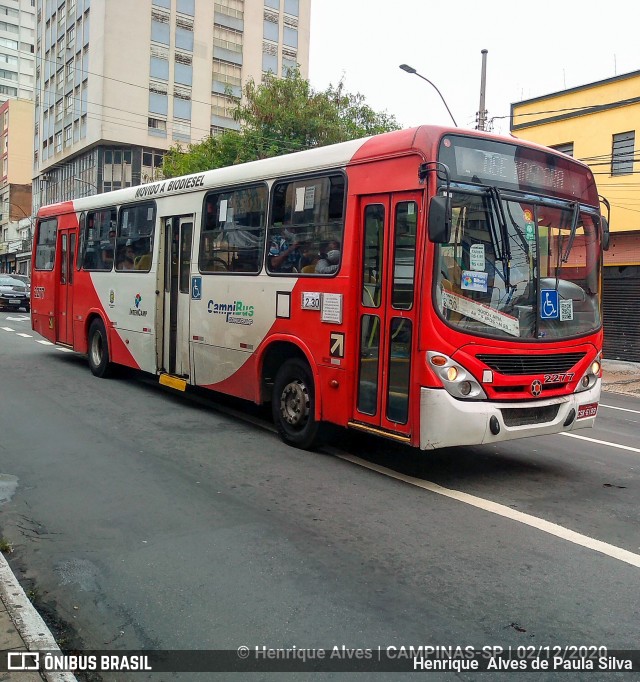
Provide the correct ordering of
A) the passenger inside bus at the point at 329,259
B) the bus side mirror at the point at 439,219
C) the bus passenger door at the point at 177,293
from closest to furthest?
the bus side mirror at the point at 439,219 → the passenger inside bus at the point at 329,259 → the bus passenger door at the point at 177,293

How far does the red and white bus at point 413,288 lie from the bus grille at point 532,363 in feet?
0.06

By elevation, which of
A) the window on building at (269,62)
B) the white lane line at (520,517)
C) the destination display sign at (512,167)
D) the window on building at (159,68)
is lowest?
the white lane line at (520,517)

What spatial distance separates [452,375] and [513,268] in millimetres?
1180

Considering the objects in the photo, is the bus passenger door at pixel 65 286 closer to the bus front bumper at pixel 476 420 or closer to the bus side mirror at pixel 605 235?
the bus front bumper at pixel 476 420

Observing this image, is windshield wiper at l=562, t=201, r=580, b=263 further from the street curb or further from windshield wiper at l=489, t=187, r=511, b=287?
the street curb

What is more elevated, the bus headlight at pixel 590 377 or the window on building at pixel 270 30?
the window on building at pixel 270 30

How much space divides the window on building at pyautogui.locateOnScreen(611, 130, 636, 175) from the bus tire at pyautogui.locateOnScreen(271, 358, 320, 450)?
14.9 metres

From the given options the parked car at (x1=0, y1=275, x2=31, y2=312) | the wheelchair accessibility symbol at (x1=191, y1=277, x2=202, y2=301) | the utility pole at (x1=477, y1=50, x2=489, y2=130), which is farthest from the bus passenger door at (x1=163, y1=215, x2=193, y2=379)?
the parked car at (x1=0, y1=275, x2=31, y2=312)

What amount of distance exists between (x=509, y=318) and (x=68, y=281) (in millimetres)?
9845

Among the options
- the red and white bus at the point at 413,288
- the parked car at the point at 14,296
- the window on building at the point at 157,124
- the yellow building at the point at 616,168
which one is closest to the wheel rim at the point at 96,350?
the red and white bus at the point at 413,288

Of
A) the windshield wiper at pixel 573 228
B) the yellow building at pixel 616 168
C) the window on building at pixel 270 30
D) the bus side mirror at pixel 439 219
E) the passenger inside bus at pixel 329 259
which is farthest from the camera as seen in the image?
the window on building at pixel 270 30

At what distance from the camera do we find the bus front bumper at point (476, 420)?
19.7 ft

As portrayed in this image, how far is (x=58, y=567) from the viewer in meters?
4.51

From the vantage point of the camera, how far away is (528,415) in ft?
21.3
